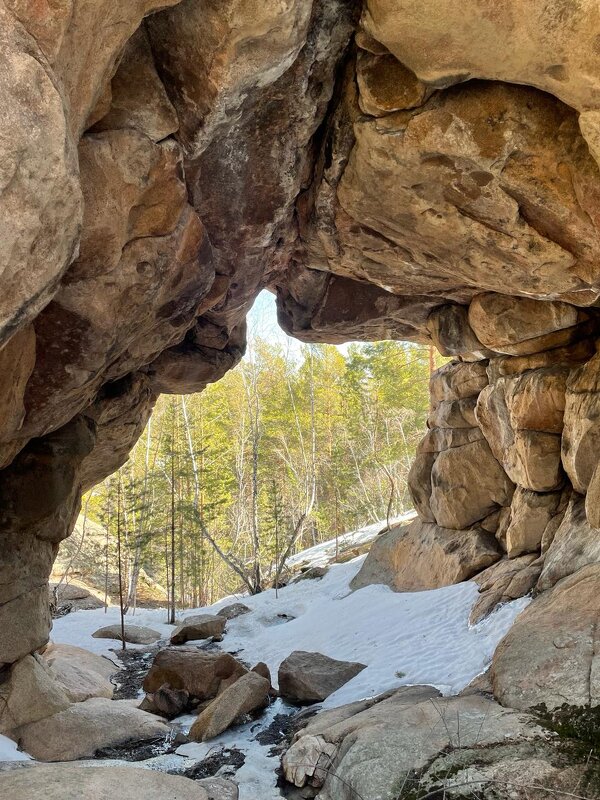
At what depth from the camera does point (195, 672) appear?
1116cm

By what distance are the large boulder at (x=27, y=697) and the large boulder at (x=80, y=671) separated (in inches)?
48.0

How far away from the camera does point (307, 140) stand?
28.4 ft

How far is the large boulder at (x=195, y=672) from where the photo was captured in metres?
11.0

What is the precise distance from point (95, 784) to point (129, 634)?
13.6 metres

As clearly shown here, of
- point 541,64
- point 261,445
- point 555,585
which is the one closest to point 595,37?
point 541,64

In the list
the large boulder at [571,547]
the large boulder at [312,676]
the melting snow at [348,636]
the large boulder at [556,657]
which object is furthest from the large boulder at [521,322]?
the large boulder at [312,676]

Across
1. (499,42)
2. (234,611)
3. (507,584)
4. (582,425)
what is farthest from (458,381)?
(499,42)

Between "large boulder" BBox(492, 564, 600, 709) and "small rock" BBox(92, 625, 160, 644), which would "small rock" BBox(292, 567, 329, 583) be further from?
"large boulder" BBox(492, 564, 600, 709)

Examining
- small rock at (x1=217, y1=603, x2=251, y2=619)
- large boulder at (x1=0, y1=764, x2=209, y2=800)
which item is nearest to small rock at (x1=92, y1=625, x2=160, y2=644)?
small rock at (x1=217, y1=603, x2=251, y2=619)

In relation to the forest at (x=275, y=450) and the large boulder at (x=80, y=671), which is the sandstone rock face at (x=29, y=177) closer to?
the large boulder at (x=80, y=671)

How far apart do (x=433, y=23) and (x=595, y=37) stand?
163 centimetres

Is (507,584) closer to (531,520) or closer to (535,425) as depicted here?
(531,520)

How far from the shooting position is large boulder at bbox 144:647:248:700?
10961 millimetres

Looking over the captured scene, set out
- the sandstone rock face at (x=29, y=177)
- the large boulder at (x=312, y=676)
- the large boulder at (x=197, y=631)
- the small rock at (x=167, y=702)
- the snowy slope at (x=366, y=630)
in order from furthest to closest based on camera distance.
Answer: the large boulder at (x=197, y=631), the small rock at (x=167, y=702), the large boulder at (x=312, y=676), the snowy slope at (x=366, y=630), the sandstone rock face at (x=29, y=177)
